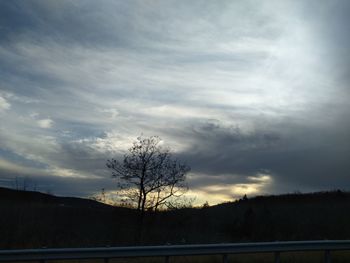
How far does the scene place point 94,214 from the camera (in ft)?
143

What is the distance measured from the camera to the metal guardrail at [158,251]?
11.1 m

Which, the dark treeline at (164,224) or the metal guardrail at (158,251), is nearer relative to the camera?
the metal guardrail at (158,251)

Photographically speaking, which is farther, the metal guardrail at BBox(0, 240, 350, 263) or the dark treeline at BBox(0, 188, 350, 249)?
the dark treeline at BBox(0, 188, 350, 249)

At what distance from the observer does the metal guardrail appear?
11.1m

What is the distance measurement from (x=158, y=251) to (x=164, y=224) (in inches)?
892

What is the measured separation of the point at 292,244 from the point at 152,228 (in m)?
21.5

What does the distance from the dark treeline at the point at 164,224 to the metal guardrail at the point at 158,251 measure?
1352cm

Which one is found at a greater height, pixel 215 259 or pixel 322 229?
pixel 322 229

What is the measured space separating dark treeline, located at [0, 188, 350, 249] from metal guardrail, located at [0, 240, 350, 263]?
44.4 feet

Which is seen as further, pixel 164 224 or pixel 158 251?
pixel 164 224

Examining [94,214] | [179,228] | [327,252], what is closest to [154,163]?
[179,228]

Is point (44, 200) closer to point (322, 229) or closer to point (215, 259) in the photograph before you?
point (322, 229)

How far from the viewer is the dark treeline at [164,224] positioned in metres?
33.0

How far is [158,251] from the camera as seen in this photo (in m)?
11.7
